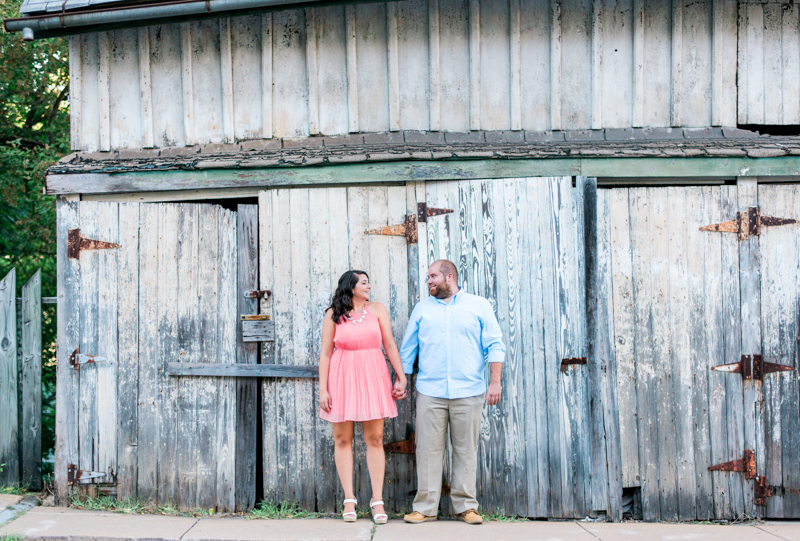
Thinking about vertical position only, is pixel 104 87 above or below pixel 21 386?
above

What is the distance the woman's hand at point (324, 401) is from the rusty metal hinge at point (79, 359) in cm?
187

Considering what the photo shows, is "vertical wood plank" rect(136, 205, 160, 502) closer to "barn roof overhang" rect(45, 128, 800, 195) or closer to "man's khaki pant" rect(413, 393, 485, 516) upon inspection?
"barn roof overhang" rect(45, 128, 800, 195)

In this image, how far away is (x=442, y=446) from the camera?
14.6ft

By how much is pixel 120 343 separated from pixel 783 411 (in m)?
5.23

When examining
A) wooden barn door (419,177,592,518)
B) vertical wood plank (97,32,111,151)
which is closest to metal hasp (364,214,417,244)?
wooden barn door (419,177,592,518)

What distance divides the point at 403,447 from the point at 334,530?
2.68ft

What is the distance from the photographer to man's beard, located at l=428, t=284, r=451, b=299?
14.5 feet

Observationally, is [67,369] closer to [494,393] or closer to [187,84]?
[187,84]

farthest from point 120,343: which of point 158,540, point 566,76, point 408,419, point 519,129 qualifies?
point 566,76

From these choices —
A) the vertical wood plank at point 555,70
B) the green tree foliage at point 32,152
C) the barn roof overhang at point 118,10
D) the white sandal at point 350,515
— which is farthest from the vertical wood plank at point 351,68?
the green tree foliage at point 32,152

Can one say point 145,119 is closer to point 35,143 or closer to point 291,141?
point 291,141

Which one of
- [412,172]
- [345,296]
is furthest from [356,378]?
[412,172]

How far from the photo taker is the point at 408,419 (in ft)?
15.7

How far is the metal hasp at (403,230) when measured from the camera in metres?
4.79
